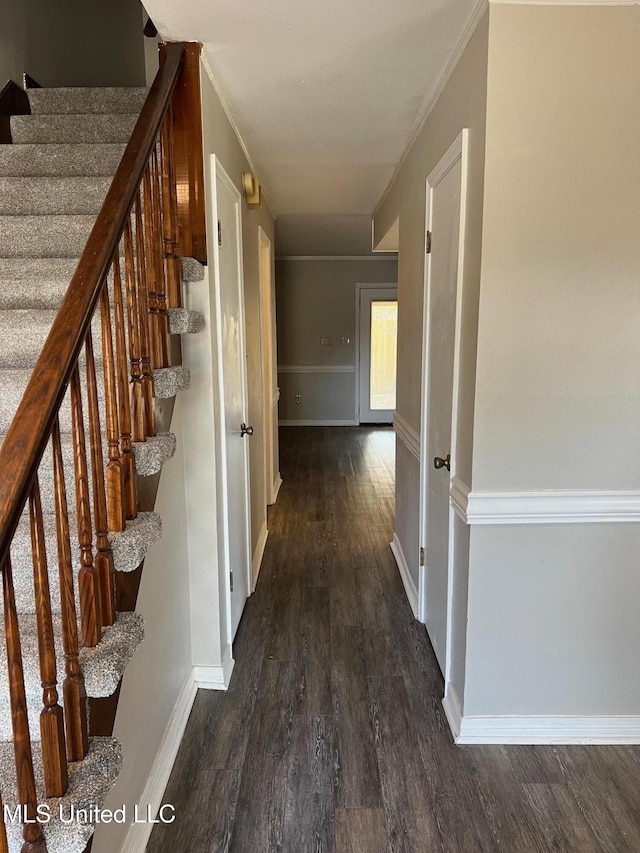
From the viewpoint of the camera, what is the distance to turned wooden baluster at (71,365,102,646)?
102 centimetres

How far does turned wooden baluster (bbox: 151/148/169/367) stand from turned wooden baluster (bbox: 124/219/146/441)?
0.52 feet

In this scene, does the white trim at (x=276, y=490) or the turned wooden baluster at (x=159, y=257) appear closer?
the turned wooden baluster at (x=159, y=257)

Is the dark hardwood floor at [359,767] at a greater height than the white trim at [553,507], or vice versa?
the white trim at [553,507]

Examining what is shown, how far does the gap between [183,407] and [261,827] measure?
4.38 feet

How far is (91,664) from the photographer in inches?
41.0

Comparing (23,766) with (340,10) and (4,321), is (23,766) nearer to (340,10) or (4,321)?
(4,321)

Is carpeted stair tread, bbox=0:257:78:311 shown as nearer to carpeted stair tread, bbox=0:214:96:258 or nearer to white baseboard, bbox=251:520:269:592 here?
carpeted stair tread, bbox=0:214:96:258

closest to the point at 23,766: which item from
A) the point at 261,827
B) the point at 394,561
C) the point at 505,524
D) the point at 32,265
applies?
the point at 261,827

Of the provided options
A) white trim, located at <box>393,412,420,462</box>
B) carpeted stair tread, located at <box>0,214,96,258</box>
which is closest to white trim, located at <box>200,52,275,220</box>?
carpeted stair tread, located at <box>0,214,96,258</box>

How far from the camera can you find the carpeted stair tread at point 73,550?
1.19 metres

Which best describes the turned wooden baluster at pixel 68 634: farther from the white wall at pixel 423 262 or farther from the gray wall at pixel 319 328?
the gray wall at pixel 319 328

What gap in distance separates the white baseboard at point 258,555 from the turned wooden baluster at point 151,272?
178cm

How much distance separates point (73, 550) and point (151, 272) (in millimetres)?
778

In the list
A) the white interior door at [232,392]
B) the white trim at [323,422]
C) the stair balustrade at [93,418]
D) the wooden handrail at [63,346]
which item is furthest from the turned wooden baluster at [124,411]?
the white trim at [323,422]
